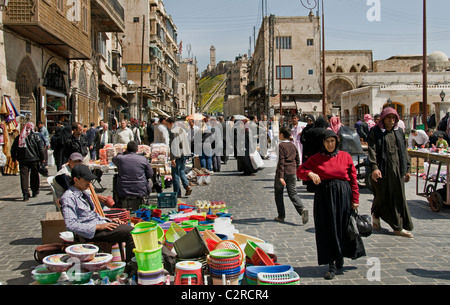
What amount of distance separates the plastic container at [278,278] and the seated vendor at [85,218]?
177 centimetres

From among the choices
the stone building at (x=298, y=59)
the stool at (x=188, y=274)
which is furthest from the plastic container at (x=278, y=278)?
the stone building at (x=298, y=59)

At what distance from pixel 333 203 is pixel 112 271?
8.66 ft

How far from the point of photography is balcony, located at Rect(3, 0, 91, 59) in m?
15.4

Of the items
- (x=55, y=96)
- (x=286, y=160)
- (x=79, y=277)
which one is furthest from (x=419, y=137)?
(x=55, y=96)

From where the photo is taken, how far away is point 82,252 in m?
4.62

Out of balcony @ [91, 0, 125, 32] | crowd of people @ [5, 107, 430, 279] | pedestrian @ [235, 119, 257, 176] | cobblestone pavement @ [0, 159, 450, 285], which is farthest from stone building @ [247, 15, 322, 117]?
cobblestone pavement @ [0, 159, 450, 285]

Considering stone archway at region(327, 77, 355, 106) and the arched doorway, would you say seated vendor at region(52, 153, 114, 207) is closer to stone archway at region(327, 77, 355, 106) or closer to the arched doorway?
the arched doorway

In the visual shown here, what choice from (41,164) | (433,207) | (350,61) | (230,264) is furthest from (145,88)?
(230,264)

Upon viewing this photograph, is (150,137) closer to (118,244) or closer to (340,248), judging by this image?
(118,244)

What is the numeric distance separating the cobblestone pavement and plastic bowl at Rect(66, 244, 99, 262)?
0.86m

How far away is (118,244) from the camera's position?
5.56 metres

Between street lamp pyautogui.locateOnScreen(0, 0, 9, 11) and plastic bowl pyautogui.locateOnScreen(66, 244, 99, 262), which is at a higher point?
street lamp pyautogui.locateOnScreen(0, 0, 9, 11)

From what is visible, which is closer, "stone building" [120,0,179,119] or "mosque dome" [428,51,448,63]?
"stone building" [120,0,179,119]
